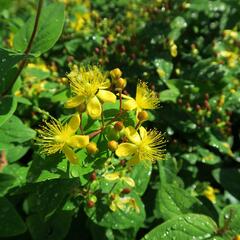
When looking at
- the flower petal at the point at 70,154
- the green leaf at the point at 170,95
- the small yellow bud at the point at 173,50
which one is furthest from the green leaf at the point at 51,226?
the small yellow bud at the point at 173,50

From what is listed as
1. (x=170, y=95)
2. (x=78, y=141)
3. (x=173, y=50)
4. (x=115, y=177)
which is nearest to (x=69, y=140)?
(x=78, y=141)

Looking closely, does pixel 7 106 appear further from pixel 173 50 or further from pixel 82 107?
pixel 173 50

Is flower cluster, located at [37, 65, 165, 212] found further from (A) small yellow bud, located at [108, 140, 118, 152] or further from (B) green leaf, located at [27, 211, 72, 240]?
(B) green leaf, located at [27, 211, 72, 240]

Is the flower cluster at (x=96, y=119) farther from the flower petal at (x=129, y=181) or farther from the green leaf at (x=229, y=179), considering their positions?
the green leaf at (x=229, y=179)

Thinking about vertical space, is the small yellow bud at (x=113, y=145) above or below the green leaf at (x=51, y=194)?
above

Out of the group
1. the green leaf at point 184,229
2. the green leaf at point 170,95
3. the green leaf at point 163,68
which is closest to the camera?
the green leaf at point 184,229

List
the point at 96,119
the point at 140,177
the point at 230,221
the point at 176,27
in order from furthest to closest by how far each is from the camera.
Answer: the point at 176,27
the point at 140,177
the point at 230,221
the point at 96,119

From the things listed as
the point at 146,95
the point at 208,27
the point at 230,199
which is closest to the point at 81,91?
the point at 146,95
